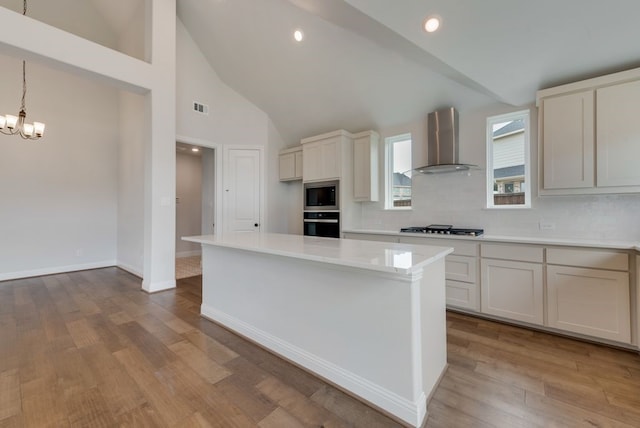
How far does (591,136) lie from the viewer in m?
2.45

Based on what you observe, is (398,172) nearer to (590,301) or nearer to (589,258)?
(589,258)

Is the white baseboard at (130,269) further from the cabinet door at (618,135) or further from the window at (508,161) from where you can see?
the cabinet door at (618,135)

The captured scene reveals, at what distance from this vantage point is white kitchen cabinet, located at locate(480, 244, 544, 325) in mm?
2592

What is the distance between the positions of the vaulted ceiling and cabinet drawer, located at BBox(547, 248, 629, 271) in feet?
5.41

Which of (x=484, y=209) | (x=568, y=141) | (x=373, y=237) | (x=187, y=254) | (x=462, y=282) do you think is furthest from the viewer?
(x=187, y=254)

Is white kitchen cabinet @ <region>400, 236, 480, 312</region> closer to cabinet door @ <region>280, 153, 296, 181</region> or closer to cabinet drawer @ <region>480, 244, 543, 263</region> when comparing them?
cabinet drawer @ <region>480, 244, 543, 263</region>

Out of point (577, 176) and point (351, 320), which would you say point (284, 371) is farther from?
point (577, 176)

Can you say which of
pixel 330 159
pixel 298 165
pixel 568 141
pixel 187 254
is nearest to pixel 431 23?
pixel 568 141

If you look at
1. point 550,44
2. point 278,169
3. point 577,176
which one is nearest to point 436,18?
point 550,44

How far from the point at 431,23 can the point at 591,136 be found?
181 centimetres

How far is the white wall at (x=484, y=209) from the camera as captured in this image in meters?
2.61

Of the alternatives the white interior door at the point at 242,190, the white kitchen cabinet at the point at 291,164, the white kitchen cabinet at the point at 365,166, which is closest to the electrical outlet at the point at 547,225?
the white kitchen cabinet at the point at 365,166

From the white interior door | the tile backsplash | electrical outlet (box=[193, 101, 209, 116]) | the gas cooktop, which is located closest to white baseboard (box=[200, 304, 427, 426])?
the gas cooktop

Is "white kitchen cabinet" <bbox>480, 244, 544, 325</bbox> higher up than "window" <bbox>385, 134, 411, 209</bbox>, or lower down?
lower down
